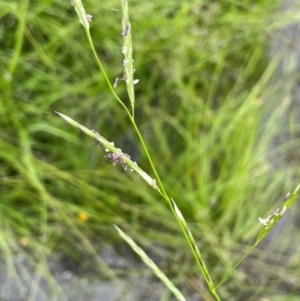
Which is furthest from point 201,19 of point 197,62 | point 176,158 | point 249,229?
point 249,229

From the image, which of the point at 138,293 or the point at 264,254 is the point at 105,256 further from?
the point at 264,254

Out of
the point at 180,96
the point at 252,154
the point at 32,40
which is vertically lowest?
the point at 252,154

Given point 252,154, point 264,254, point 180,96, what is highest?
point 180,96

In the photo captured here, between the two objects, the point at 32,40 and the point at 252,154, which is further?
the point at 252,154

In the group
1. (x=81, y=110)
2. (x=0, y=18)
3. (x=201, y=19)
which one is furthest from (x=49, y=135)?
(x=201, y=19)

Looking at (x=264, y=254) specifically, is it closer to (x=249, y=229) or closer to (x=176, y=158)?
(x=249, y=229)

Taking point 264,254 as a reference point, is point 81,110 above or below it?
above
